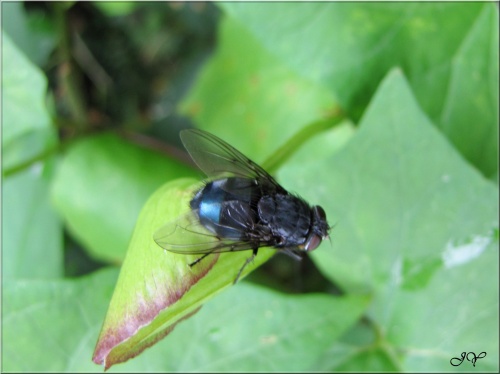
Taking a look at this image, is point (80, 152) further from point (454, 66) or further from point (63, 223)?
point (454, 66)

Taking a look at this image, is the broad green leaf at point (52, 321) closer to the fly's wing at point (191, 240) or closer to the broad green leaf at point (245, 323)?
the broad green leaf at point (245, 323)

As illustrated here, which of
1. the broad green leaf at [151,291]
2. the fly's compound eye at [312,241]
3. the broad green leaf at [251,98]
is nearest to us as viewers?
the broad green leaf at [151,291]

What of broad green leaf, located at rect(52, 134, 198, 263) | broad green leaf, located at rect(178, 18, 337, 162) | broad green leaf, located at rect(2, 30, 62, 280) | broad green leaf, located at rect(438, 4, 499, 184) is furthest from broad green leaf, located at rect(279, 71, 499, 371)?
broad green leaf, located at rect(2, 30, 62, 280)

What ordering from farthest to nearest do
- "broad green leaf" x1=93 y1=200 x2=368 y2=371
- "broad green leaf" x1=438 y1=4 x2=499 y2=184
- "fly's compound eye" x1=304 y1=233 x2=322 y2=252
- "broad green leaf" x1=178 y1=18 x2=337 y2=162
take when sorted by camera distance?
1. "broad green leaf" x1=178 y1=18 x2=337 y2=162
2. "broad green leaf" x1=438 y1=4 x2=499 y2=184
3. "fly's compound eye" x1=304 y1=233 x2=322 y2=252
4. "broad green leaf" x1=93 y1=200 x2=368 y2=371

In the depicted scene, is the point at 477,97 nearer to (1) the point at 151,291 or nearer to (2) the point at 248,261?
(2) the point at 248,261

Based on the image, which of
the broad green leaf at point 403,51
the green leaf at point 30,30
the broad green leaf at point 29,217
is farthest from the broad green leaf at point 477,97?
the green leaf at point 30,30

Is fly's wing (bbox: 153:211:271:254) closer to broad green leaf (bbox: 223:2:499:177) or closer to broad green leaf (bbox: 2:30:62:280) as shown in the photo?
broad green leaf (bbox: 223:2:499:177)
